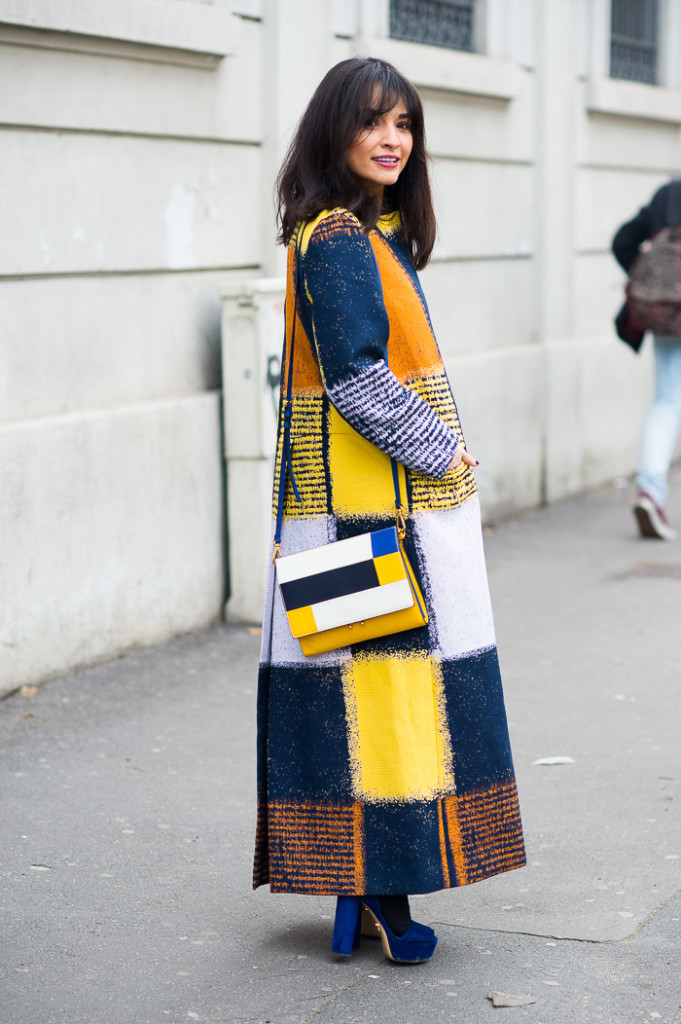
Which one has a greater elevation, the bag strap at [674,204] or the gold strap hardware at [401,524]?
the bag strap at [674,204]

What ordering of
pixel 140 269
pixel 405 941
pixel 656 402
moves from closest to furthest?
1. pixel 405 941
2. pixel 140 269
3. pixel 656 402

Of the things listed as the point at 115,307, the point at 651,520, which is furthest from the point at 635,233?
the point at 115,307

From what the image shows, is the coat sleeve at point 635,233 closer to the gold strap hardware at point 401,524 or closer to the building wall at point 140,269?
the building wall at point 140,269

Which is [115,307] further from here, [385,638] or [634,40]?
[634,40]

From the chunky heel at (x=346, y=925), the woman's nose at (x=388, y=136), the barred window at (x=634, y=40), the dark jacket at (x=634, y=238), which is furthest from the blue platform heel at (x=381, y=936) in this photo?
the barred window at (x=634, y=40)

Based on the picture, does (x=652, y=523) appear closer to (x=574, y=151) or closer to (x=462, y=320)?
(x=462, y=320)

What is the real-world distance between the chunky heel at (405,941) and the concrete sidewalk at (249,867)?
30 mm

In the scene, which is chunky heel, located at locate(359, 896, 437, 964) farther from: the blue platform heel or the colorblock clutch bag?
the colorblock clutch bag

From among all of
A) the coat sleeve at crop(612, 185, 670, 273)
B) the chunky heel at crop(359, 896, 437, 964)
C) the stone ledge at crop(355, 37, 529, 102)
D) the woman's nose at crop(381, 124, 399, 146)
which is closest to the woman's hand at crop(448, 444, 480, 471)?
the woman's nose at crop(381, 124, 399, 146)

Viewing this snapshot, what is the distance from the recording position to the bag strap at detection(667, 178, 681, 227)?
25.7ft

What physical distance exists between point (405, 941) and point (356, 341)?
4.18 feet

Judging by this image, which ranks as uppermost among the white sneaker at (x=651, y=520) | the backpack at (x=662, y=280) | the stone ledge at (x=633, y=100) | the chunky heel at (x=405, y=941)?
the stone ledge at (x=633, y=100)

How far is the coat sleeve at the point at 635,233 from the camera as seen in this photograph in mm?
8039

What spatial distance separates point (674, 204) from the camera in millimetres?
7875
